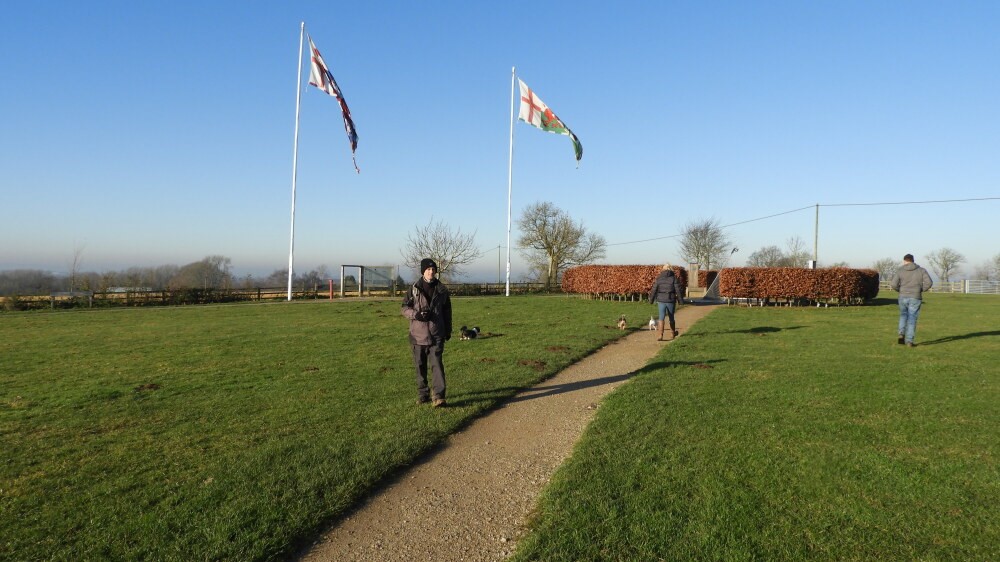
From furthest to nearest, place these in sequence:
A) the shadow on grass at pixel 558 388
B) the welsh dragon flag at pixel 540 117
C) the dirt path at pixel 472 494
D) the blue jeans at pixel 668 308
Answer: the welsh dragon flag at pixel 540 117
the blue jeans at pixel 668 308
the shadow on grass at pixel 558 388
the dirt path at pixel 472 494

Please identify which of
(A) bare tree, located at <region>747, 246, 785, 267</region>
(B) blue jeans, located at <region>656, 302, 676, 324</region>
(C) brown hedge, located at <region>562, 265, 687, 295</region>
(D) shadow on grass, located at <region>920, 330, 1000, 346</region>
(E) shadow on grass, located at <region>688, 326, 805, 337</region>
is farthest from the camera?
(A) bare tree, located at <region>747, 246, 785, 267</region>

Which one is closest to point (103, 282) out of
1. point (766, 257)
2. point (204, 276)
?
point (204, 276)

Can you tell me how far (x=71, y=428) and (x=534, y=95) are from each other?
91.4 feet

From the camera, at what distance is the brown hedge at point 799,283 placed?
24.8 m

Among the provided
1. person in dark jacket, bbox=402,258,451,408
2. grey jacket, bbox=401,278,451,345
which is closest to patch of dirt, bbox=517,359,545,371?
person in dark jacket, bbox=402,258,451,408

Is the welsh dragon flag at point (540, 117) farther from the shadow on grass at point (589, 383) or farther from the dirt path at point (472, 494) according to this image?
the dirt path at point (472, 494)

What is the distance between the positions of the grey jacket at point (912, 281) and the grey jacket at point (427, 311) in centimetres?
1071

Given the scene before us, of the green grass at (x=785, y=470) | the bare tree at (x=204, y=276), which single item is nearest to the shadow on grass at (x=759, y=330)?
the green grass at (x=785, y=470)

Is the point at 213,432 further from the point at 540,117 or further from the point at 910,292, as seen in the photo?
the point at 540,117

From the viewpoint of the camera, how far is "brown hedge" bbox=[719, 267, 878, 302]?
24.8 meters

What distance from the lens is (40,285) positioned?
34.4 meters

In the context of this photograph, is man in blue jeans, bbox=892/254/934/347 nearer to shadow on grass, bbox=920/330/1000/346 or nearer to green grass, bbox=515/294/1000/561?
shadow on grass, bbox=920/330/1000/346

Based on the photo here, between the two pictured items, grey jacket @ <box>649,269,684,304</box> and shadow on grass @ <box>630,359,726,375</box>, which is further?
grey jacket @ <box>649,269,684,304</box>

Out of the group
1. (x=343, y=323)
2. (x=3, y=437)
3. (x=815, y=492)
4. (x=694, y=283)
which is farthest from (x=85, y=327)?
(x=694, y=283)
